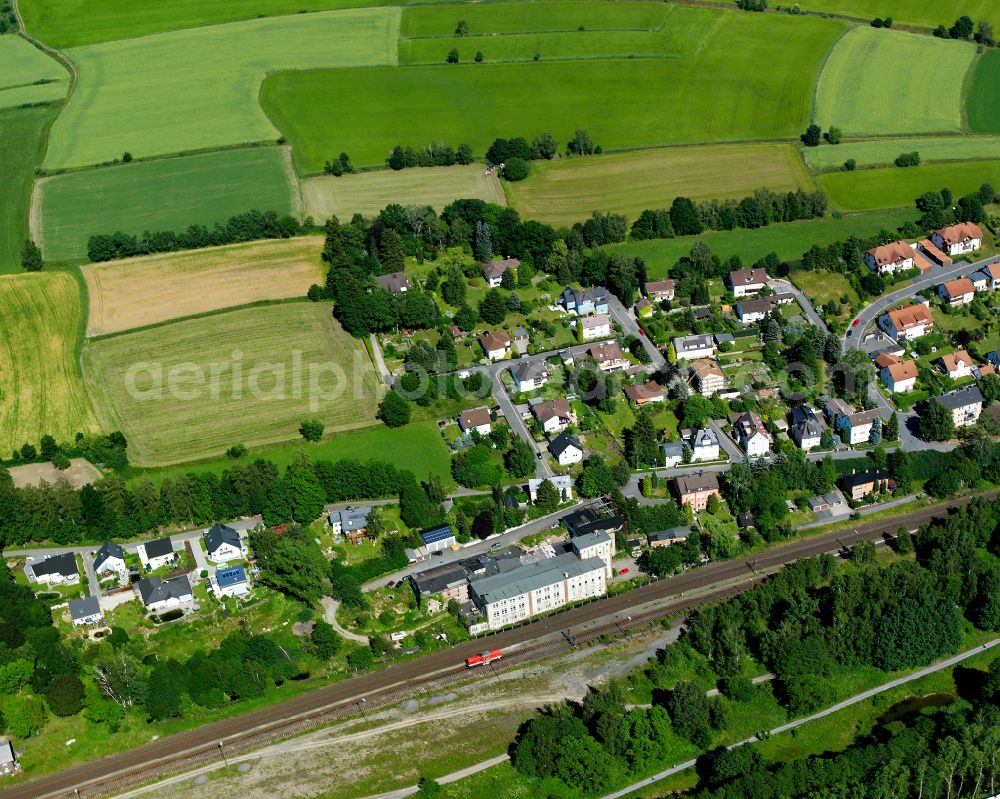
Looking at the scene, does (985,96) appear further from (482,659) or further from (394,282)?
(482,659)

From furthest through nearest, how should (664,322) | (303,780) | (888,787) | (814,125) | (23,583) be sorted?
1. (814,125)
2. (664,322)
3. (23,583)
4. (303,780)
5. (888,787)

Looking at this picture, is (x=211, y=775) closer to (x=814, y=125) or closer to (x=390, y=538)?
(x=390, y=538)

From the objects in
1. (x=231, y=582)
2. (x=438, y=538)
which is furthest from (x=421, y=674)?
(x=231, y=582)

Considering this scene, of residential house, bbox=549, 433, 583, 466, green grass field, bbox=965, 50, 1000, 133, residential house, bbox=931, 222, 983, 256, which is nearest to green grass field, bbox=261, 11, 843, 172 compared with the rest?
green grass field, bbox=965, 50, 1000, 133

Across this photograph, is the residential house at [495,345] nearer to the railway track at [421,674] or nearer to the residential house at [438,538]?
the residential house at [438,538]

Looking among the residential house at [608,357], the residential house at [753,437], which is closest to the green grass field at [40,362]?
the residential house at [608,357]

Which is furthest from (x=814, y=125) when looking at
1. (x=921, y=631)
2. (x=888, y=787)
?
(x=888, y=787)

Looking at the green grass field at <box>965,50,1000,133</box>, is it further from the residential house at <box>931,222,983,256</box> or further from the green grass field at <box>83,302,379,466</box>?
the green grass field at <box>83,302,379,466</box>
